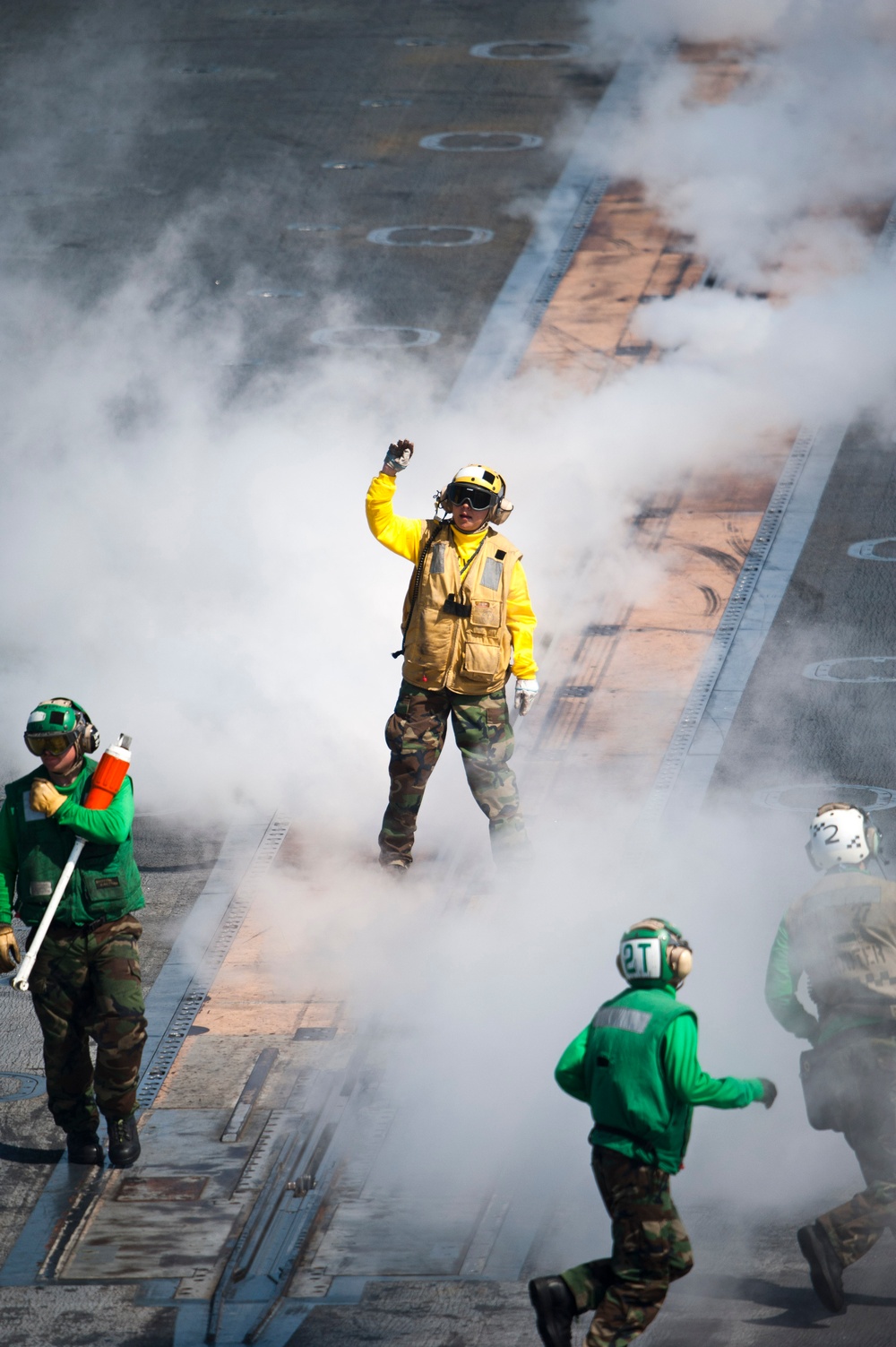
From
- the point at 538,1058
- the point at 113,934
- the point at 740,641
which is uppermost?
the point at 113,934

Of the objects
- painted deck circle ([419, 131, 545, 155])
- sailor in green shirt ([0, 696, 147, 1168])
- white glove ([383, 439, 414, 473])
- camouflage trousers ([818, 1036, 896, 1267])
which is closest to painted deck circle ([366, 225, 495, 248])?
painted deck circle ([419, 131, 545, 155])

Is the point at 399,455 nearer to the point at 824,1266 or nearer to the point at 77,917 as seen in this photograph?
the point at 77,917

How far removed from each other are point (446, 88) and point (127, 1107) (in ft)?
42.5

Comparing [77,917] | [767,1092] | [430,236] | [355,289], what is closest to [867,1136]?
[767,1092]

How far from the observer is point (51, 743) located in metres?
6.64

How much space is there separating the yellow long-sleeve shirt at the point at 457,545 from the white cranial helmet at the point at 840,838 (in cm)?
241

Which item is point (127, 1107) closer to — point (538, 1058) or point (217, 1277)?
point (217, 1277)

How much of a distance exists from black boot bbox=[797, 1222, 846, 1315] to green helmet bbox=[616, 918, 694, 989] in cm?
100

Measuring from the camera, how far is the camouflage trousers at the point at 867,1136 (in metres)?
5.68

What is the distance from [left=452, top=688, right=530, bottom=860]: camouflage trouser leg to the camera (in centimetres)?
843

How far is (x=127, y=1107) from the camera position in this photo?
272 inches

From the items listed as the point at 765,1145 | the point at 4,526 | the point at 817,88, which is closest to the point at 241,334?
the point at 4,526

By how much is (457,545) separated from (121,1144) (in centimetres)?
300

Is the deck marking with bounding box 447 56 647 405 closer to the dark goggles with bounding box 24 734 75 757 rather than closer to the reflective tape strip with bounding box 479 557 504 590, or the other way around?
the reflective tape strip with bounding box 479 557 504 590
